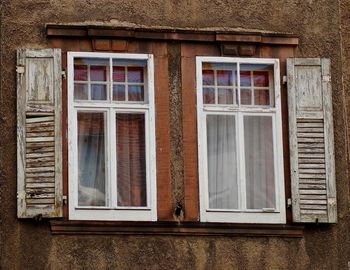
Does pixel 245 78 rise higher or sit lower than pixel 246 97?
higher

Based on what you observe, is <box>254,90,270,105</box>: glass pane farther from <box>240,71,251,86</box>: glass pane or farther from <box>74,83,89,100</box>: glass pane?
<box>74,83,89,100</box>: glass pane

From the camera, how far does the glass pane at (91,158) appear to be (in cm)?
1652

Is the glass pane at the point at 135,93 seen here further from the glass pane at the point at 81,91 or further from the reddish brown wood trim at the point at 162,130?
the glass pane at the point at 81,91

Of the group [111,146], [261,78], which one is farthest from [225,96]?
[111,146]

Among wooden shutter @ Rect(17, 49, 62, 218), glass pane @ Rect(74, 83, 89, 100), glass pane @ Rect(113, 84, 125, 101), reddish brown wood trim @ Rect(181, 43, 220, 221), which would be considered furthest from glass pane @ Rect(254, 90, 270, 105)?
wooden shutter @ Rect(17, 49, 62, 218)

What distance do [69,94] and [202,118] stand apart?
1399 mm

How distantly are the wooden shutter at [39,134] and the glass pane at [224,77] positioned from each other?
1710mm

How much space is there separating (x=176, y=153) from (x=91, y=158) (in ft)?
2.85

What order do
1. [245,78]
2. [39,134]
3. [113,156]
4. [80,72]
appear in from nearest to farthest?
[39,134] → [113,156] → [80,72] → [245,78]

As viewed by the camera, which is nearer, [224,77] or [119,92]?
[119,92]

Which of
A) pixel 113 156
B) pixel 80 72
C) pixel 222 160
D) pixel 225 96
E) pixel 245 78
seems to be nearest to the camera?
pixel 113 156

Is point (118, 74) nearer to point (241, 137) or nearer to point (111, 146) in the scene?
point (111, 146)

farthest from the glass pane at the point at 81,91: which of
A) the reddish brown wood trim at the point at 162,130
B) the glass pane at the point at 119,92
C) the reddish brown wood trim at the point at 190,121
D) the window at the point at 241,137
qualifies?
the window at the point at 241,137

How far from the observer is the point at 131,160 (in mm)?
16703
